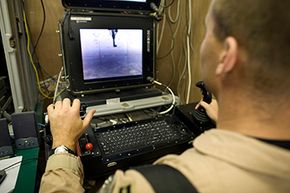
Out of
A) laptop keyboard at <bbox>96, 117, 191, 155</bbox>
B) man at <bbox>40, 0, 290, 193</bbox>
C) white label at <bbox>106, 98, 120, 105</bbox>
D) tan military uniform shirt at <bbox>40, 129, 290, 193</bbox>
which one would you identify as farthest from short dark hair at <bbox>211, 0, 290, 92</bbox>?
white label at <bbox>106, 98, 120, 105</bbox>

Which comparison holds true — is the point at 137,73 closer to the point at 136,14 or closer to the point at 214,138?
the point at 136,14

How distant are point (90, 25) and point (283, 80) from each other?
0.86 meters

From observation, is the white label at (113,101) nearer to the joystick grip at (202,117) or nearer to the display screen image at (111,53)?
the display screen image at (111,53)

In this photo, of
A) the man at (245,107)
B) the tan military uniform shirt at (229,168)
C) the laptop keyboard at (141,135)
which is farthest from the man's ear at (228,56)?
the laptop keyboard at (141,135)

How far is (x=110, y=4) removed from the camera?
109 centimetres

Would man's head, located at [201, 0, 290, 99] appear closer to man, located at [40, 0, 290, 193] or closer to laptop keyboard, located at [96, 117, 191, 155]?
man, located at [40, 0, 290, 193]

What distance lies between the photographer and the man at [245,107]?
0.35 meters

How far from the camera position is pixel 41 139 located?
1.04m

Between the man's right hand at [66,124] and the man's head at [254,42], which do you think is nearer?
the man's head at [254,42]

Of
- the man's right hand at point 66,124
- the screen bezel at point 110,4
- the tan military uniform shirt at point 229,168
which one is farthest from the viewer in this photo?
the screen bezel at point 110,4

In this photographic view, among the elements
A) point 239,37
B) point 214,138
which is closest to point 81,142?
point 214,138

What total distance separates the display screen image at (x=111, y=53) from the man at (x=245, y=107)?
71 centimetres

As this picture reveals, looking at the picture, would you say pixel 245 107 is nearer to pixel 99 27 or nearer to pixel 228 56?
pixel 228 56

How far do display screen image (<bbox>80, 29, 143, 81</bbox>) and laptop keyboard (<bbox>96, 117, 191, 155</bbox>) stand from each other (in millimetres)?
333
